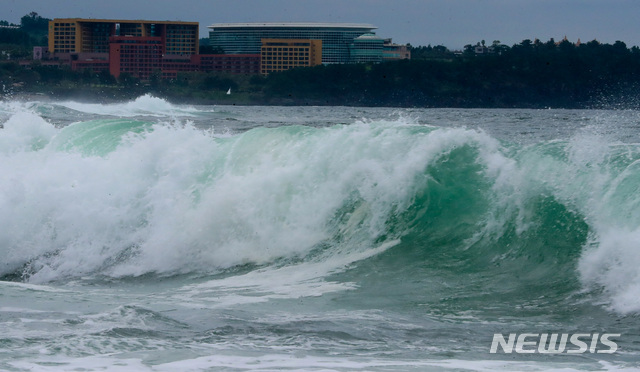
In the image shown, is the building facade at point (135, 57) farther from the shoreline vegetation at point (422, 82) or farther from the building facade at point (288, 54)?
the building facade at point (288, 54)

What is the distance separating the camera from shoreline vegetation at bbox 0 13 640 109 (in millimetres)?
85875

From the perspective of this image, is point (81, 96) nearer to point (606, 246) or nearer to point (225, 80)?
point (225, 80)

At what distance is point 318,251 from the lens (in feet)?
38.1

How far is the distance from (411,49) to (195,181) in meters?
119

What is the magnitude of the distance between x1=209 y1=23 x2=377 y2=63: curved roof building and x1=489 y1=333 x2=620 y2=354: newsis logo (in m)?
130

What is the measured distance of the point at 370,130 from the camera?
12633 millimetres

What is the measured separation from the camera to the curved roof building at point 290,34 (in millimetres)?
143375

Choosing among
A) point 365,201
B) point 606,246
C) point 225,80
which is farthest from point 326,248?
point 225,80

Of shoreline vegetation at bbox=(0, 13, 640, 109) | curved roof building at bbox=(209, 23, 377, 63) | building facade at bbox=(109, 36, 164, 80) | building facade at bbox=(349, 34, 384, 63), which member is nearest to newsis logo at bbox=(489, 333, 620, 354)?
shoreline vegetation at bbox=(0, 13, 640, 109)

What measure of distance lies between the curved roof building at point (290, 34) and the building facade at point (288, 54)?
175 inches

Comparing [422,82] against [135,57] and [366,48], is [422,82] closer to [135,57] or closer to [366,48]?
[366,48]

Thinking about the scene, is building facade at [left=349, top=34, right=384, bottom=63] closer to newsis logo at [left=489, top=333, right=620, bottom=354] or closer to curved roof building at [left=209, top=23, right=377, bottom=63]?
curved roof building at [left=209, top=23, right=377, bottom=63]

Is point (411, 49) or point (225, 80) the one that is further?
point (411, 49)

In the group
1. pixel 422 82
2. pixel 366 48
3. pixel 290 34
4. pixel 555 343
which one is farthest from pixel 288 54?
pixel 555 343
